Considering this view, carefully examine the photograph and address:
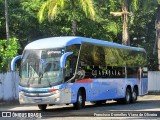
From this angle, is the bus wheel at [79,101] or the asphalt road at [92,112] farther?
the bus wheel at [79,101]

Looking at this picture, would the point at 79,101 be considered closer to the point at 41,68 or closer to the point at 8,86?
the point at 41,68

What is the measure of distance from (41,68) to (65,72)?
105 centimetres

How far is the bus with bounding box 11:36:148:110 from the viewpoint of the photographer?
61.3 feet

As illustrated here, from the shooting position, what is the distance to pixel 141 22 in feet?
161

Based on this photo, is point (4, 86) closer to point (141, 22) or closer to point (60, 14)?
point (60, 14)

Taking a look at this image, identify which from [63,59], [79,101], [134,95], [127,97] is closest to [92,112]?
[63,59]

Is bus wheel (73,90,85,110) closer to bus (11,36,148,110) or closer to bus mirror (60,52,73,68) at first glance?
bus (11,36,148,110)

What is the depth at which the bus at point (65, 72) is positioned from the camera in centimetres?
1869

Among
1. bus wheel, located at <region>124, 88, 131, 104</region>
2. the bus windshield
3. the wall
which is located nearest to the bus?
the bus windshield

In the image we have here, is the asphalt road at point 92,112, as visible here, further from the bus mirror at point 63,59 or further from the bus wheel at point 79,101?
the bus mirror at point 63,59

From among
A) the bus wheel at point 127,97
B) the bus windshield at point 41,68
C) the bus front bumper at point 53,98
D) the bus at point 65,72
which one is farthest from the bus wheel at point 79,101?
the bus wheel at point 127,97

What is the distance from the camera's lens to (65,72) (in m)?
18.8

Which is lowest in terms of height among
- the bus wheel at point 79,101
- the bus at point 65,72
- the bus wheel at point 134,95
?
the bus wheel at point 134,95

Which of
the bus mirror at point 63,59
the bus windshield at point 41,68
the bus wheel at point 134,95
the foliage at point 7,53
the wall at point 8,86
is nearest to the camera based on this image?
the bus mirror at point 63,59
